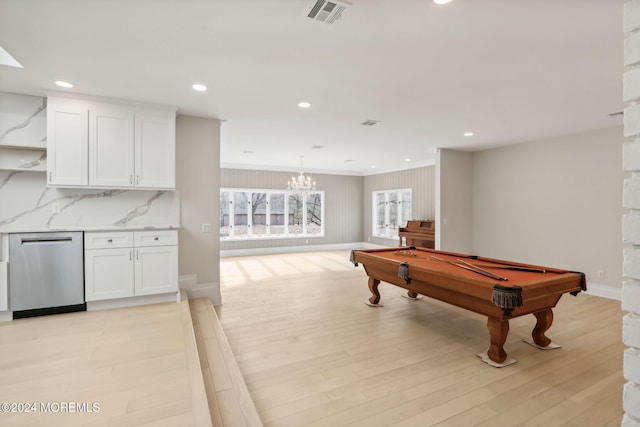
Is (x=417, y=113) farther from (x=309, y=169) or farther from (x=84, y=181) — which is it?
(x=309, y=169)

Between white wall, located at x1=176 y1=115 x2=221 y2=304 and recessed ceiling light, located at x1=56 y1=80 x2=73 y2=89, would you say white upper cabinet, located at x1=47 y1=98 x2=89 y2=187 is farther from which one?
white wall, located at x1=176 y1=115 x2=221 y2=304

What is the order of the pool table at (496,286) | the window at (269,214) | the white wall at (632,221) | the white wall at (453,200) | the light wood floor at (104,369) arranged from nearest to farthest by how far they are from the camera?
the white wall at (632,221), the light wood floor at (104,369), the pool table at (496,286), the white wall at (453,200), the window at (269,214)

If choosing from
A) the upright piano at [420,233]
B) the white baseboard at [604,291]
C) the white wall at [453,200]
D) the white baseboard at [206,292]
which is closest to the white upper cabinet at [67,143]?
the white baseboard at [206,292]

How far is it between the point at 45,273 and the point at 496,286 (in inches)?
179

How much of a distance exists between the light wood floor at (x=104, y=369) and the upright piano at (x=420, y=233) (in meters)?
5.67

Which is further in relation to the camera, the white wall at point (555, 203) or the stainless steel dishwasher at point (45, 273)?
the white wall at point (555, 203)

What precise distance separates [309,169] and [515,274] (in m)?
7.36

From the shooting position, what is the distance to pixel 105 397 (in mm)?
1912

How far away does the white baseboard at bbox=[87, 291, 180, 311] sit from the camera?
3.51m

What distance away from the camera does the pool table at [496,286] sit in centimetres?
250

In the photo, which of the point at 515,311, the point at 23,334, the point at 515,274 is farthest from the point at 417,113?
the point at 23,334

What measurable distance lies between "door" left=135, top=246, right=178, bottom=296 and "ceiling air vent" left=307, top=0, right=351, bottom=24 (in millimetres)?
3132

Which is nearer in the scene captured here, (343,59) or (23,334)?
(343,59)

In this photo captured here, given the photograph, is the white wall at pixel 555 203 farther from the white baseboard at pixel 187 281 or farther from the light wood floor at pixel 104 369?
the light wood floor at pixel 104 369
